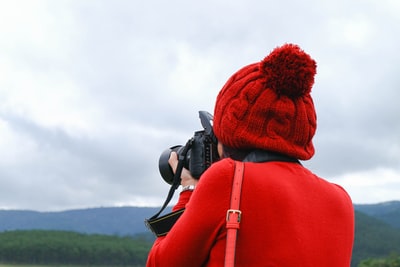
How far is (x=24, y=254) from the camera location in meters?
56.9

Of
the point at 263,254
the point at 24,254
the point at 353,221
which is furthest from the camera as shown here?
the point at 24,254

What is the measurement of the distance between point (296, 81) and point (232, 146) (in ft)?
1.06

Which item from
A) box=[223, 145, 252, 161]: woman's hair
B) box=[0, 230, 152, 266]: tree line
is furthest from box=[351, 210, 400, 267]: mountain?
box=[223, 145, 252, 161]: woman's hair

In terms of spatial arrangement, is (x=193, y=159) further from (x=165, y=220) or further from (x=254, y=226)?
(x=254, y=226)

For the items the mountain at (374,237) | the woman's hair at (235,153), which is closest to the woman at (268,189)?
the woman's hair at (235,153)

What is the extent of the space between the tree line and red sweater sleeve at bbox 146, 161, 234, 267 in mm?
50777

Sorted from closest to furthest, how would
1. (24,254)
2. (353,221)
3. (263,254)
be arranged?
(263,254), (353,221), (24,254)

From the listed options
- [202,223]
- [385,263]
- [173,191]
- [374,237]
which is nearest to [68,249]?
[385,263]

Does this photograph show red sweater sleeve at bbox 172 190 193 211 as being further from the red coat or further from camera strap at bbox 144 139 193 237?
the red coat

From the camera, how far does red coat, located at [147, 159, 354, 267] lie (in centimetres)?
240

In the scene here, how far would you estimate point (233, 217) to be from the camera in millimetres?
2385

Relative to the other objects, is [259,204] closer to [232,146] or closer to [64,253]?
[232,146]

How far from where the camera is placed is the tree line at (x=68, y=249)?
2239 inches

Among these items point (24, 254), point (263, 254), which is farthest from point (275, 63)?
point (24, 254)
